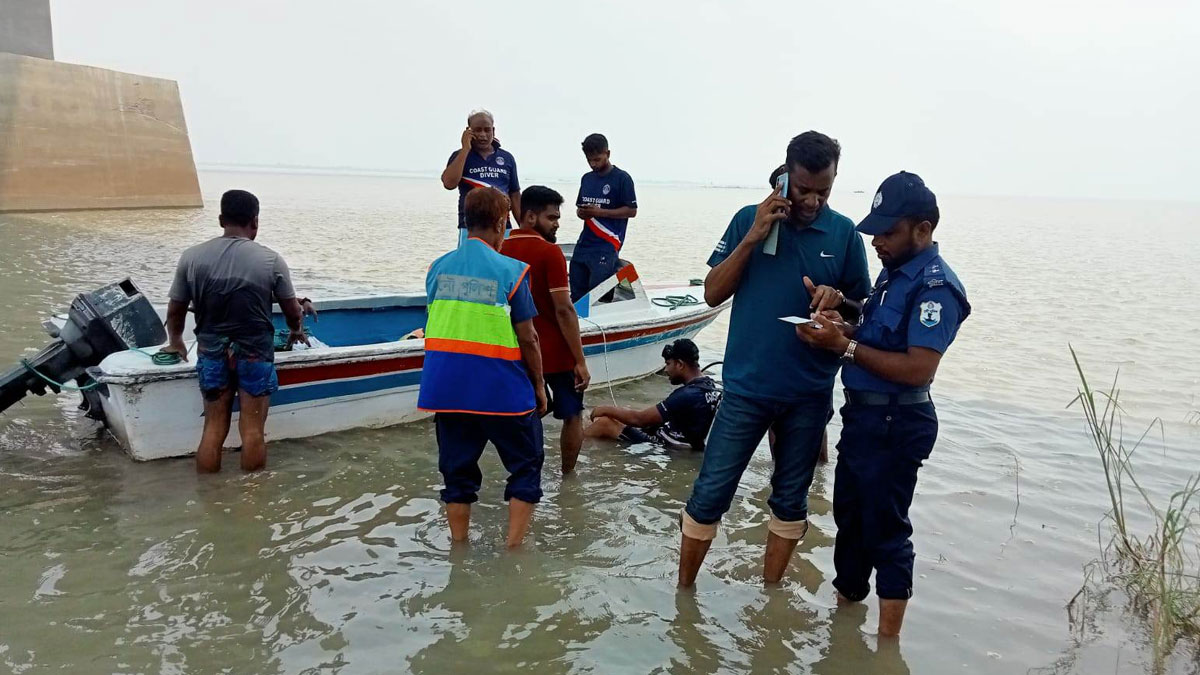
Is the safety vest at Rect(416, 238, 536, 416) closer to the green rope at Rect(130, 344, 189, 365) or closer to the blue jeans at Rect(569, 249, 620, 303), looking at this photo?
the green rope at Rect(130, 344, 189, 365)

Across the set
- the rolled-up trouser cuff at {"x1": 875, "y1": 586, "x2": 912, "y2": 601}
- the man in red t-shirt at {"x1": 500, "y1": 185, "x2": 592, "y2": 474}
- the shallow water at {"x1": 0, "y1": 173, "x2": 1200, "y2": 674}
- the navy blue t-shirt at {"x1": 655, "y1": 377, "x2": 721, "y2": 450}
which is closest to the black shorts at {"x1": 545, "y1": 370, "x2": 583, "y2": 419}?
the man in red t-shirt at {"x1": 500, "y1": 185, "x2": 592, "y2": 474}

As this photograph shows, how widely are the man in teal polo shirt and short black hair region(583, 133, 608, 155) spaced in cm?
353

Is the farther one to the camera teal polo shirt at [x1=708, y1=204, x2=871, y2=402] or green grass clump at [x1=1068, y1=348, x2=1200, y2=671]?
green grass clump at [x1=1068, y1=348, x2=1200, y2=671]

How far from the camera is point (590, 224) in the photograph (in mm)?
7074

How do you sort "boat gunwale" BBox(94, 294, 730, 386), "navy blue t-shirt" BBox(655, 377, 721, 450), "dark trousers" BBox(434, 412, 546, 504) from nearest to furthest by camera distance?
"dark trousers" BBox(434, 412, 546, 504)
"boat gunwale" BBox(94, 294, 730, 386)
"navy blue t-shirt" BBox(655, 377, 721, 450)

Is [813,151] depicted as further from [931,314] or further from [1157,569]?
[1157,569]

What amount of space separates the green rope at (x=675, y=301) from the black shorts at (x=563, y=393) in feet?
11.9

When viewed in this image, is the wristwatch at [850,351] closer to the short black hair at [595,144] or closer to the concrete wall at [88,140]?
the short black hair at [595,144]

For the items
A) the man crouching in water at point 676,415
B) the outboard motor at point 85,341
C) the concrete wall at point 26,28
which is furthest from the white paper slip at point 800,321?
the concrete wall at point 26,28

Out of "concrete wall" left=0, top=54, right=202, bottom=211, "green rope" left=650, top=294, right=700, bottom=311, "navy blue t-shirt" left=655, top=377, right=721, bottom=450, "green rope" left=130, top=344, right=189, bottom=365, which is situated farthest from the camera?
"concrete wall" left=0, top=54, right=202, bottom=211

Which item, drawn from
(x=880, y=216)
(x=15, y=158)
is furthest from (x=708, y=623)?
(x=15, y=158)

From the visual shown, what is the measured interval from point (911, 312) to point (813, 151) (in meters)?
0.73

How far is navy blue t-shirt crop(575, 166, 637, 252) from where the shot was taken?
691cm

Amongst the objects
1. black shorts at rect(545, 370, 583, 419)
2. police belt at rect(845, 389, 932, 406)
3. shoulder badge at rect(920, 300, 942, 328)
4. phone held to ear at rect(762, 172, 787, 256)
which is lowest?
black shorts at rect(545, 370, 583, 419)
